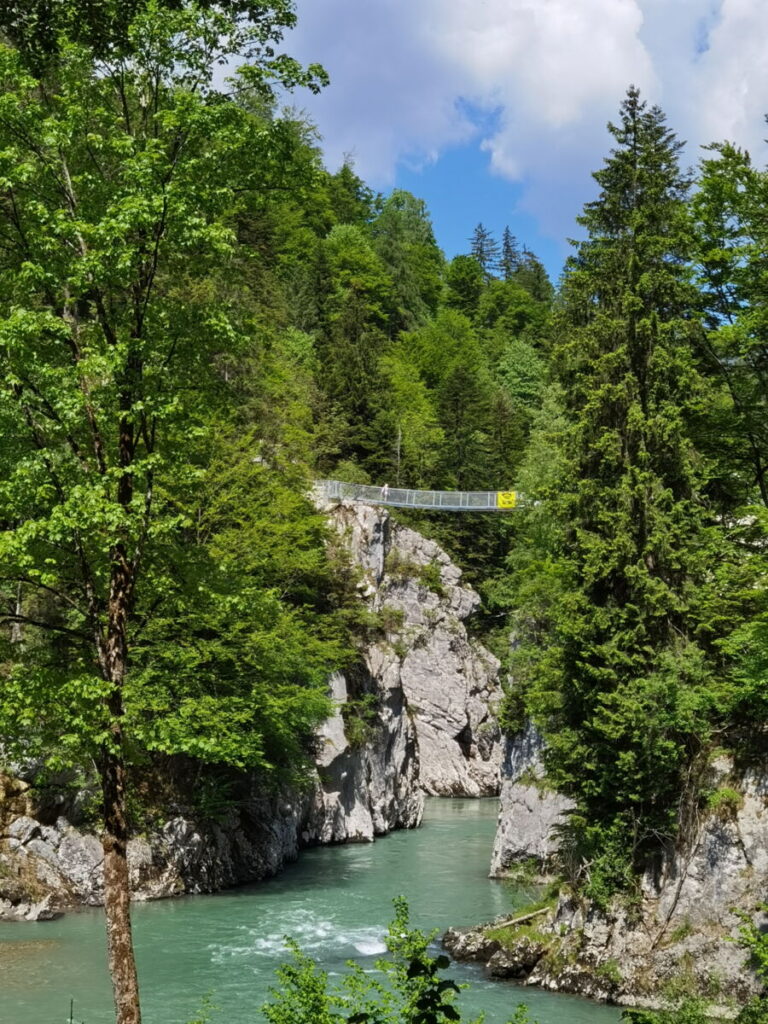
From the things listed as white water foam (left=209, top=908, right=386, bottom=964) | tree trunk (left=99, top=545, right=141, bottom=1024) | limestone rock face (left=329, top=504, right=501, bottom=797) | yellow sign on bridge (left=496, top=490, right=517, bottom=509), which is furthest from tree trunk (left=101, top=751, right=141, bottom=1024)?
yellow sign on bridge (left=496, top=490, right=517, bottom=509)

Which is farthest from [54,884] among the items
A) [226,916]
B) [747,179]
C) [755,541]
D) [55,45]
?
[747,179]

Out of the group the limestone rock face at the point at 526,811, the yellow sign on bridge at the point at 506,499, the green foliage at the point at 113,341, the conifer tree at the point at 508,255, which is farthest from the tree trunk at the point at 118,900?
the conifer tree at the point at 508,255

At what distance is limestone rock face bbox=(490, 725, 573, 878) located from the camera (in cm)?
2734

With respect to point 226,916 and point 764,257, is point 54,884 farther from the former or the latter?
point 764,257

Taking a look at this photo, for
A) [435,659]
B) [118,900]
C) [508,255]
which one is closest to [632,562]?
[118,900]

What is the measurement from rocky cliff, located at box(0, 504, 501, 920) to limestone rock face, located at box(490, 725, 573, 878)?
6.18 meters

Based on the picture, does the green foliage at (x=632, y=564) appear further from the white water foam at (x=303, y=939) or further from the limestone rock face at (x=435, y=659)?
the limestone rock face at (x=435, y=659)

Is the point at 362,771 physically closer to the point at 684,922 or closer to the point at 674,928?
the point at 674,928

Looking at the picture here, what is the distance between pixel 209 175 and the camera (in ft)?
34.4

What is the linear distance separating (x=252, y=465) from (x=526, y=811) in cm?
1249

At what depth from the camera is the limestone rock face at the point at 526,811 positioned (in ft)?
89.7

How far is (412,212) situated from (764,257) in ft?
306

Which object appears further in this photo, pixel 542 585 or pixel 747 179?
pixel 542 585

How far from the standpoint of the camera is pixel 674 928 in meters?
18.2
